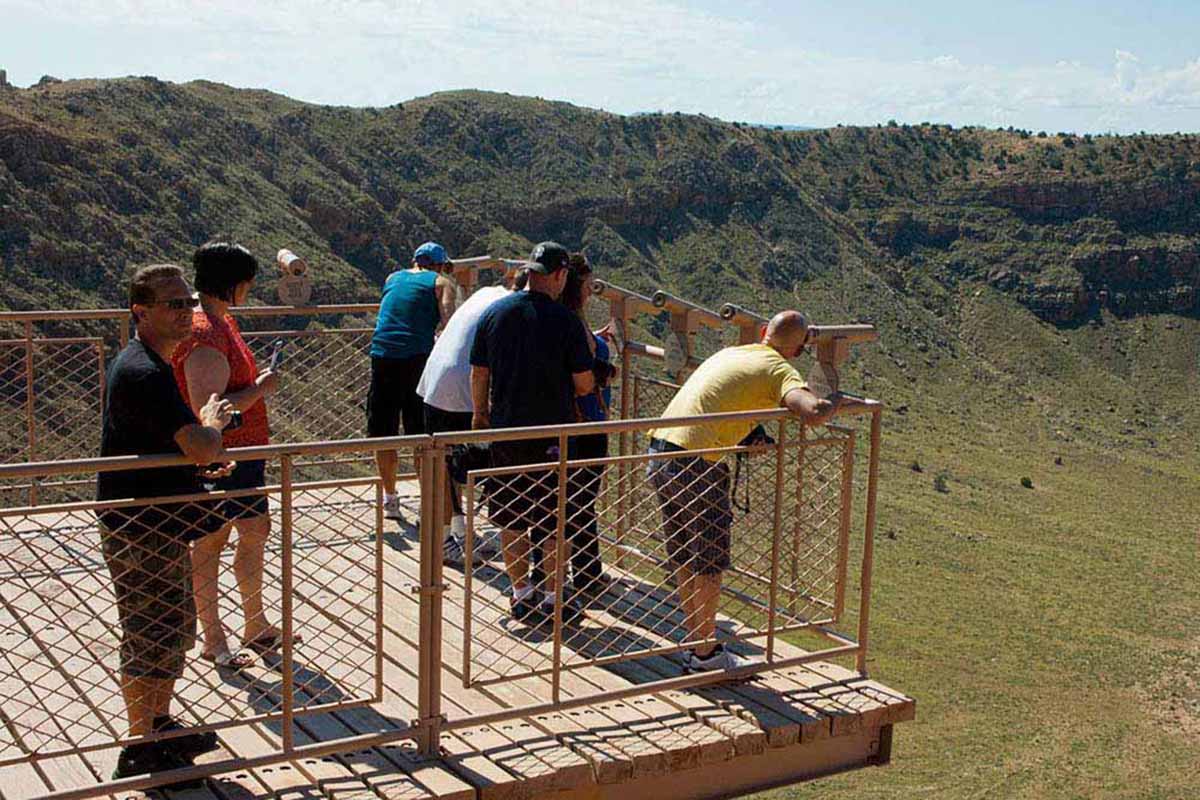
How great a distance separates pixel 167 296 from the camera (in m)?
4.00

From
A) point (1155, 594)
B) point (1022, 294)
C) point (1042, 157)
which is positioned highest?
point (1042, 157)

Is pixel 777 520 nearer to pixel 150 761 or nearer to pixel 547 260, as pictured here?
pixel 547 260

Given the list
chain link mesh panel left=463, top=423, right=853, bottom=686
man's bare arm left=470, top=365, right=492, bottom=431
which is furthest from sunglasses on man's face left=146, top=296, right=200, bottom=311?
man's bare arm left=470, top=365, right=492, bottom=431

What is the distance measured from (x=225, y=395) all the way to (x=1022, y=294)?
50.6 m

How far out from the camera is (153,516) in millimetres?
4035

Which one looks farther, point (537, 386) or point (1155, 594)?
point (1155, 594)

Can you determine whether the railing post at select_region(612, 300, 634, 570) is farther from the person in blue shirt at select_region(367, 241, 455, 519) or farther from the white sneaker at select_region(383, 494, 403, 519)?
the white sneaker at select_region(383, 494, 403, 519)

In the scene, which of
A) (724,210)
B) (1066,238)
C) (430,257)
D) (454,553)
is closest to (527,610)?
(454,553)

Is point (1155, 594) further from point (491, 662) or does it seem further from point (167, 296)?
point (167, 296)

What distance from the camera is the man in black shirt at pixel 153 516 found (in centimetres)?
393

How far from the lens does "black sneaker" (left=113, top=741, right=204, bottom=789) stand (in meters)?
4.08

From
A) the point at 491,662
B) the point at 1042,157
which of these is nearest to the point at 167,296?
the point at 491,662

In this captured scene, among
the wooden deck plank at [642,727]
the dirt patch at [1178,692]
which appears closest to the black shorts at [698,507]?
the wooden deck plank at [642,727]

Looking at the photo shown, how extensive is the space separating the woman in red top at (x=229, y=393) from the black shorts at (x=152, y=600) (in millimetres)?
382
